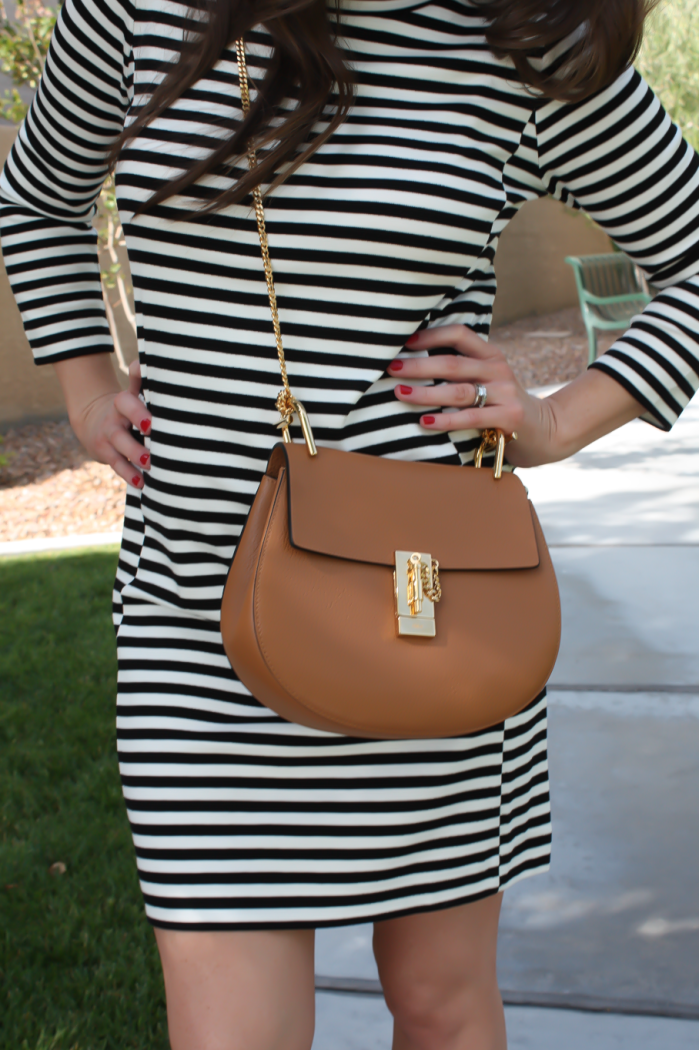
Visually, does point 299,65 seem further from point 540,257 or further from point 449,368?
point 540,257

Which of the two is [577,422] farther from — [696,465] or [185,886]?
[696,465]

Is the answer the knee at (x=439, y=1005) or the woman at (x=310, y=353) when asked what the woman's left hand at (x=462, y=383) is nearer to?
the woman at (x=310, y=353)

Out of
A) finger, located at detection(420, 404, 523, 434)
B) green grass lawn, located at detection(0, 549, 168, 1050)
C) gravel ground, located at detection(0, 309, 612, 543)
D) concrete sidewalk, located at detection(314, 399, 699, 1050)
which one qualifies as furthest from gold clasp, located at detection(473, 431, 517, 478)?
gravel ground, located at detection(0, 309, 612, 543)

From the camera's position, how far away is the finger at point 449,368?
3.70 feet

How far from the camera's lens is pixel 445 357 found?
3.82 ft

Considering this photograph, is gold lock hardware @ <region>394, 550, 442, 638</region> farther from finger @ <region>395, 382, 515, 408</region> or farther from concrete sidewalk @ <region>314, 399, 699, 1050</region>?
concrete sidewalk @ <region>314, 399, 699, 1050</region>

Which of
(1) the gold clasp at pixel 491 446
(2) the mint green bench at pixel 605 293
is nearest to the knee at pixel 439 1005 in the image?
(1) the gold clasp at pixel 491 446

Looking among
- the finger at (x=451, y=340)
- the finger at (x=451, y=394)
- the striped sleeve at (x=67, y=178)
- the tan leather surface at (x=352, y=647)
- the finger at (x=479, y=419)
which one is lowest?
the tan leather surface at (x=352, y=647)

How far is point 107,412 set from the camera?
1.45 metres

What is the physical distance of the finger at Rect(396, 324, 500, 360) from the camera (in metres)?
1.15

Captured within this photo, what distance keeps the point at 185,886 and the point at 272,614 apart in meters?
0.36

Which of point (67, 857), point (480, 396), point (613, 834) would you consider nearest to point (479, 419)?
point (480, 396)

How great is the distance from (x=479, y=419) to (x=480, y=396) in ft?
0.11

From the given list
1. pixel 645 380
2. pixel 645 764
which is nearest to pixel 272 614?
pixel 645 380
